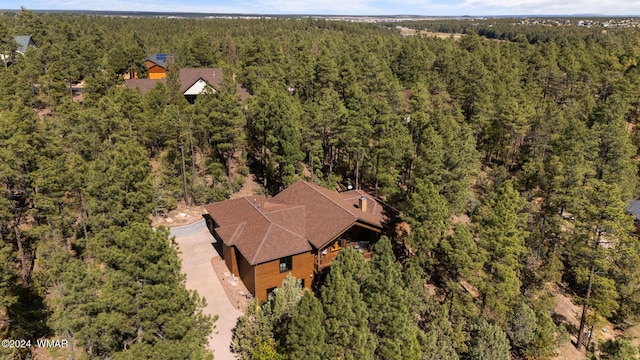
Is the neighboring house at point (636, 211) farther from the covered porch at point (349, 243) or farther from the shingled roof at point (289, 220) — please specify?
the covered porch at point (349, 243)

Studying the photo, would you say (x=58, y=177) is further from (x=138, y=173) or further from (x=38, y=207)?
(x=138, y=173)

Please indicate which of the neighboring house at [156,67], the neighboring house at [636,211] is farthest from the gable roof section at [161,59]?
the neighboring house at [636,211]

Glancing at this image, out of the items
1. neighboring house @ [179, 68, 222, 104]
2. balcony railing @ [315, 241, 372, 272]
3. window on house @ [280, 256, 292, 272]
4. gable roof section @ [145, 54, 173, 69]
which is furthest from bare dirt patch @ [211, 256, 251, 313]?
gable roof section @ [145, 54, 173, 69]

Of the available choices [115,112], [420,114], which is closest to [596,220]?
[420,114]

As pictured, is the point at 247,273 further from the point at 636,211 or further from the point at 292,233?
the point at 636,211

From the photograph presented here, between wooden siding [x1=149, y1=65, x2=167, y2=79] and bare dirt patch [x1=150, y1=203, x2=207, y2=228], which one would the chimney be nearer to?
bare dirt patch [x1=150, y1=203, x2=207, y2=228]

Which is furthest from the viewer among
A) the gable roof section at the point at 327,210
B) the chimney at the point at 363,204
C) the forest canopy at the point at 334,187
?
the chimney at the point at 363,204

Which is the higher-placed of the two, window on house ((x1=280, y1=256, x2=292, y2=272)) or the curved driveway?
window on house ((x1=280, y1=256, x2=292, y2=272))

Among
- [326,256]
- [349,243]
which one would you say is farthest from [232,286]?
[349,243]
